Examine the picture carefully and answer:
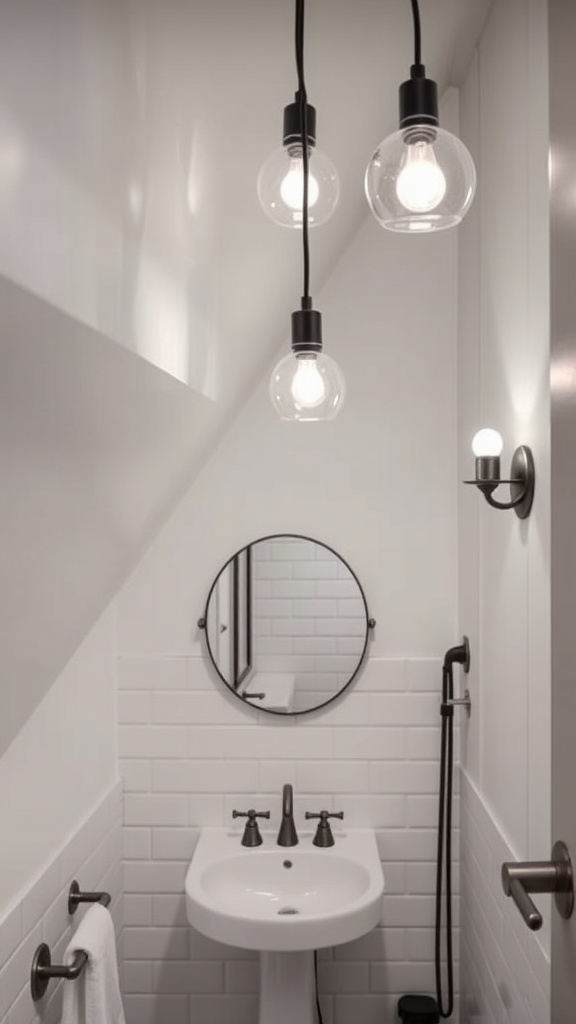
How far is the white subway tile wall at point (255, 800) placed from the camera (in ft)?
7.66

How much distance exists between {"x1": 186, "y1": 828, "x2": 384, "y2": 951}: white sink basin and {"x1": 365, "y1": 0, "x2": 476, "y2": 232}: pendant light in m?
1.56

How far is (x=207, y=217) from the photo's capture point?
52.1 inches

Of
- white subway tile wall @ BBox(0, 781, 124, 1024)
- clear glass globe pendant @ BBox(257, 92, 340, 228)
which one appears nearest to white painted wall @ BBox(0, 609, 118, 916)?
white subway tile wall @ BBox(0, 781, 124, 1024)

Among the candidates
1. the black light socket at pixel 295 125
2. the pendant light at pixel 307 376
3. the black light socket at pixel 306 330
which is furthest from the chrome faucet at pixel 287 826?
the black light socket at pixel 295 125

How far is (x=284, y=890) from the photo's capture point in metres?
2.19

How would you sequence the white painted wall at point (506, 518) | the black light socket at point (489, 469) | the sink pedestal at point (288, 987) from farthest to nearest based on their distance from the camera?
the sink pedestal at point (288, 987), the black light socket at point (489, 469), the white painted wall at point (506, 518)

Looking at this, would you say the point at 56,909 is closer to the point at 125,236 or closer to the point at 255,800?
the point at 255,800

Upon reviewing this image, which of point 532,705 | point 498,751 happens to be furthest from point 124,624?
point 532,705

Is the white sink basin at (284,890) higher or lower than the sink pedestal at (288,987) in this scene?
higher

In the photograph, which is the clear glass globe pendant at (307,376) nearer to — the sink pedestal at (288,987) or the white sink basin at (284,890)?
the white sink basin at (284,890)

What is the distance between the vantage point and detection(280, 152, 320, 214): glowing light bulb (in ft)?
3.50

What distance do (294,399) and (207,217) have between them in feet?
1.08

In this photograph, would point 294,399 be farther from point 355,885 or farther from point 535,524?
point 355,885

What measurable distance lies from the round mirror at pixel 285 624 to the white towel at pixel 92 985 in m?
0.76
